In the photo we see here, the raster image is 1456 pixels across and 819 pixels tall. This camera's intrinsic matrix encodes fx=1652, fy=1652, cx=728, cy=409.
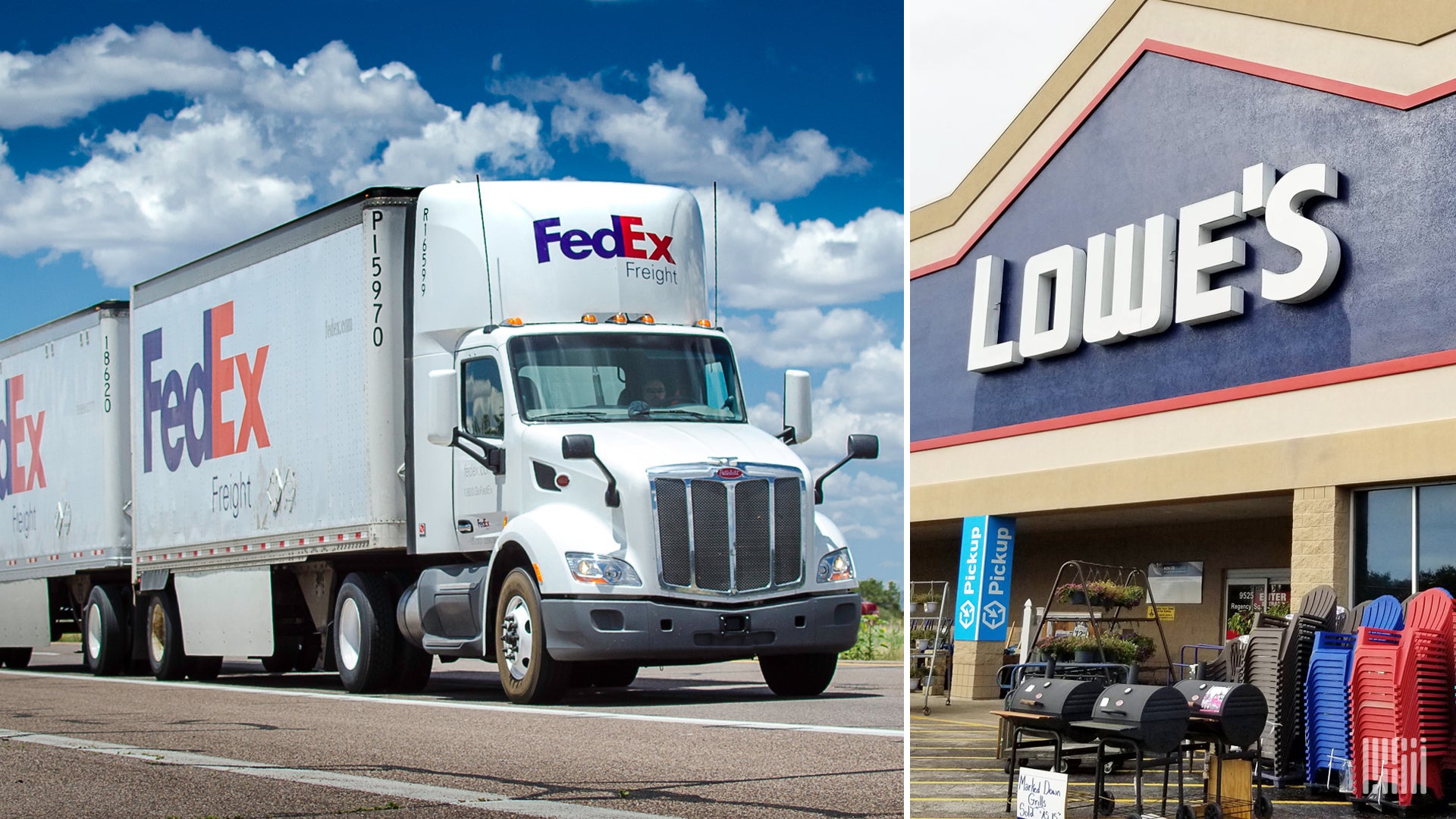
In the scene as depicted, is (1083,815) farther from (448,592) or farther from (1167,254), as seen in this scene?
(1167,254)

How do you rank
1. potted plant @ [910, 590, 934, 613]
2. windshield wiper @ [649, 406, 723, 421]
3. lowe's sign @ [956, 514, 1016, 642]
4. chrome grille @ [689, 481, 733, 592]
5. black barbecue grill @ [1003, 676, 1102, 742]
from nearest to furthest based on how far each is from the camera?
black barbecue grill @ [1003, 676, 1102, 742], chrome grille @ [689, 481, 733, 592], windshield wiper @ [649, 406, 723, 421], lowe's sign @ [956, 514, 1016, 642], potted plant @ [910, 590, 934, 613]

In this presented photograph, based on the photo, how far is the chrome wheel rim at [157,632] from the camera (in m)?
20.1

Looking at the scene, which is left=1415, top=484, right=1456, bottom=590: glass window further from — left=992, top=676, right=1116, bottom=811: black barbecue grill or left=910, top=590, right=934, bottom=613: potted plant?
left=910, top=590, right=934, bottom=613: potted plant

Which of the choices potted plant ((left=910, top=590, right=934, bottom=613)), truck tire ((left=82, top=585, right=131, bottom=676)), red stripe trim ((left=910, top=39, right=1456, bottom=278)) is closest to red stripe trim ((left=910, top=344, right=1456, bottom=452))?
red stripe trim ((left=910, top=39, right=1456, bottom=278))

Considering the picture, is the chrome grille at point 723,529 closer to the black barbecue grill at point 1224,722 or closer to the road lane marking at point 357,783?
the road lane marking at point 357,783

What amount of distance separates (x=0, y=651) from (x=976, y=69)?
60.1 ft

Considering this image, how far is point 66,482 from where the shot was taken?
890 inches

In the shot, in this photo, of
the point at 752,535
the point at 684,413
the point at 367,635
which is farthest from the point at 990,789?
the point at 367,635

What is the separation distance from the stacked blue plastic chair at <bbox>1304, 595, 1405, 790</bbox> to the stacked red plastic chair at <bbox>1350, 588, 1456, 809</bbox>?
18 centimetres

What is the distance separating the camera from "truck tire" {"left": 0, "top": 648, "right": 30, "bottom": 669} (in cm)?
2606

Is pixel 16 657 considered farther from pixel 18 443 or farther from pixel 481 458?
pixel 481 458

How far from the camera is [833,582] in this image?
557 inches

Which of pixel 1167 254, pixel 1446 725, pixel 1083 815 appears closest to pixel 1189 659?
pixel 1167 254

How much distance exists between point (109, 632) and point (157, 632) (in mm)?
1394
